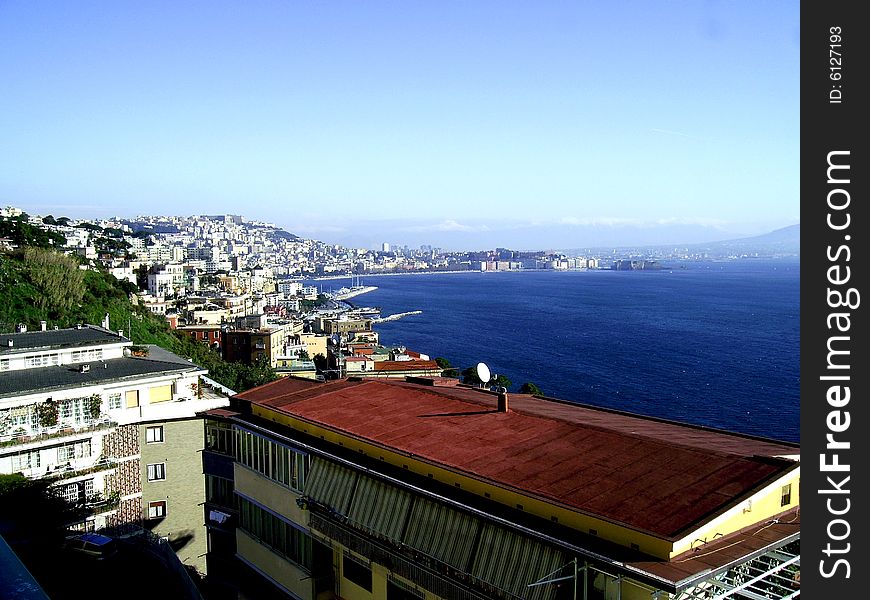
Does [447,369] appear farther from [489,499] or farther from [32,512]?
[489,499]

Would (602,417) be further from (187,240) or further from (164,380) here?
(187,240)

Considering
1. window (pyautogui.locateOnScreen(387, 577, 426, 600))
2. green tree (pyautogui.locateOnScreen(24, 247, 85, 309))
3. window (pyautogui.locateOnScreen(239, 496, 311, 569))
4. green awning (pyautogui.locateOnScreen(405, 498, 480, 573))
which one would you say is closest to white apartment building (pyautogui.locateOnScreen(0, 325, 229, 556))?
window (pyautogui.locateOnScreen(239, 496, 311, 569))

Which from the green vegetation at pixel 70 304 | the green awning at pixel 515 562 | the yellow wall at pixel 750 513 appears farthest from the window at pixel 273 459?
the green vegetation at pixel 70 304

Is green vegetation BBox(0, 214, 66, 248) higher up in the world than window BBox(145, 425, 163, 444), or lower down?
higher up

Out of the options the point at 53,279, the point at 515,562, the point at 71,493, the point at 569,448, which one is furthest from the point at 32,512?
the point at 53,279

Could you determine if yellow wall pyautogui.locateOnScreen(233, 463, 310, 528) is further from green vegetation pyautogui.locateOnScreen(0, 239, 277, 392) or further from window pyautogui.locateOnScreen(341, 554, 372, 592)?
green vegetation pyautogui.locateOnScreen(0, 239, 277, 392)
